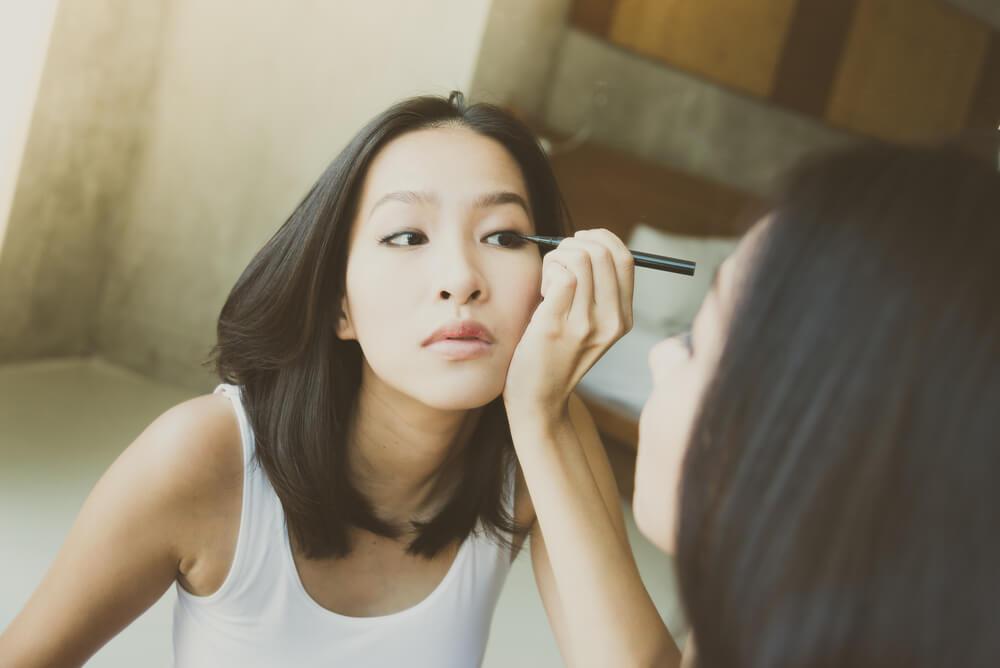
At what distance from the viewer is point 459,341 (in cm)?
93

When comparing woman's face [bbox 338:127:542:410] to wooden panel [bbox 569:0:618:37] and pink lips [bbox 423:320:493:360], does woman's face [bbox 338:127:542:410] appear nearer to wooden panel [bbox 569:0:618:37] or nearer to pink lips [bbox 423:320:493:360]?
pink lips [bbox 423:320:493:360]

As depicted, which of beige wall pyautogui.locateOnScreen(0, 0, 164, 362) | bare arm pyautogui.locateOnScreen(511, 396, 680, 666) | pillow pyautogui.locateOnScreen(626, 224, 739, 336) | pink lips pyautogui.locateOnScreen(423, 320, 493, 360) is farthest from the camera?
pillow pyautogui.locateOnScreen(626, 224, 739, 336)

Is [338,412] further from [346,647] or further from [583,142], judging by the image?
[583,142]

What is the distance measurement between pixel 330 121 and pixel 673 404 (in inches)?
102

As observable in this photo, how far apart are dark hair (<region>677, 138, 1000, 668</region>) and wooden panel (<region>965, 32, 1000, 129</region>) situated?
3203 millimetres

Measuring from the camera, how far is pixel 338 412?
3.55 feet

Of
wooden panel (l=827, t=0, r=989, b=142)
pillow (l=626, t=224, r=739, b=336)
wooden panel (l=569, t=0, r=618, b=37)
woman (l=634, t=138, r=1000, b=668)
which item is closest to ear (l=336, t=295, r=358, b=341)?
woman (l=634, t=138, r=1000, b=668)

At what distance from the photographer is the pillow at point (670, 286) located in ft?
10.5

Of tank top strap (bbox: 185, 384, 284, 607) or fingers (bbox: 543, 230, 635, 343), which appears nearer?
fingers (bbox: 543, 230, 635, 343)

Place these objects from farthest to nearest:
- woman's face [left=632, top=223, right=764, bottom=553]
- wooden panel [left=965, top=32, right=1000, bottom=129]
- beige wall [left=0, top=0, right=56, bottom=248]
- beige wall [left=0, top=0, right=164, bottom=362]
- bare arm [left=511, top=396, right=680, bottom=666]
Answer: wooden panel [left=965, top=32, right=1000, bottom=129] → beige wall [left=0, top=0, right=164, bottom=362] → beige wall [left=0, top=0, right=56, bottom=248] → bare arm [left=511, top=396, right=680, bottom=666] → woman's face [left=632, top=223, right=764, bottom=553]

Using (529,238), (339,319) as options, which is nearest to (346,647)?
(339,319)

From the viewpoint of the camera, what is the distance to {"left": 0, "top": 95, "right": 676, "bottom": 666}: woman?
2.90 ft

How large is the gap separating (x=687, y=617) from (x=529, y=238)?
49 cm

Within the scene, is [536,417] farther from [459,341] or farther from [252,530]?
[252,530]
